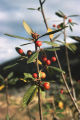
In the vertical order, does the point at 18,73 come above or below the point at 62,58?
below

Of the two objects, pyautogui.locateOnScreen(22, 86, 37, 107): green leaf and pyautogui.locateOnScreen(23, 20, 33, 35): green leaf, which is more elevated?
pyautogui.locateOnScreen(23, 20, 33, 35): green leaf

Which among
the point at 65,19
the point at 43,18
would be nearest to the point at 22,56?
the point at 43,18

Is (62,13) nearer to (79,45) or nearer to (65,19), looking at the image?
(65,19)

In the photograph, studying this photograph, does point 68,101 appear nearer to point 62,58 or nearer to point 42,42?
point 62,58

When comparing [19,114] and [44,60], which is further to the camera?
[19,114]

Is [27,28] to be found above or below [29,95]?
above

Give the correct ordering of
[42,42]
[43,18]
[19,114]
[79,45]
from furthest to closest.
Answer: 1. [79,45]
2. [19,114]
3. [43,18]
4. [42,42]

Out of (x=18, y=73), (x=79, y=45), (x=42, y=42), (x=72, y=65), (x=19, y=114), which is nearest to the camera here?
(x=42, y=42)

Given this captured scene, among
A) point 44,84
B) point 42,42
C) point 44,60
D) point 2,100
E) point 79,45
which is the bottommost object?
point 2,100

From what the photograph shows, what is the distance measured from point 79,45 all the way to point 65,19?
10.6 feet

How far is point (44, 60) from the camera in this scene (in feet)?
4.92

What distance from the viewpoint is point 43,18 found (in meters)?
1.87

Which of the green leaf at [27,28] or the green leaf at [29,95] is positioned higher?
the green leaf at [27,28]

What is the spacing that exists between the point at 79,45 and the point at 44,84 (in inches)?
170
